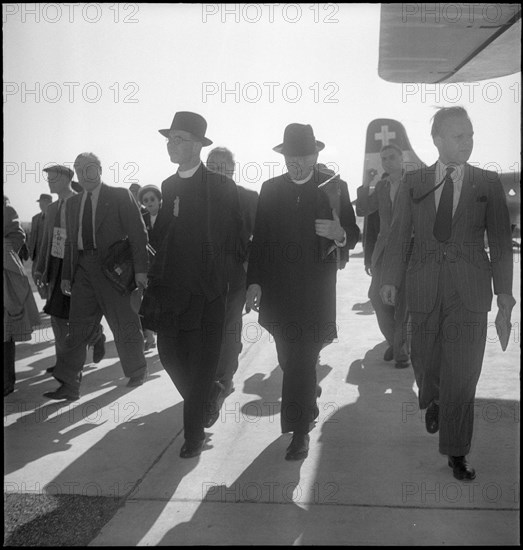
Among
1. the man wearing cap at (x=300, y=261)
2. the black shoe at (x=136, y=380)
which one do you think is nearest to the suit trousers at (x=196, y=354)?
the man wearing cap at (x=300, y=261)

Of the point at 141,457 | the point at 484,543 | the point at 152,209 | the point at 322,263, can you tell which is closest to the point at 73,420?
the point at 141,457

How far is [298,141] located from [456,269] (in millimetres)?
1181

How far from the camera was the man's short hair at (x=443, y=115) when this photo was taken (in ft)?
12.7

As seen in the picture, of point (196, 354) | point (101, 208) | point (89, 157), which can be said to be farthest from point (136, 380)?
point (89, 157)

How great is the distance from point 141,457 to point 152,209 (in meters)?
4.17

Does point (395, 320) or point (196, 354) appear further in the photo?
point (395, 320)

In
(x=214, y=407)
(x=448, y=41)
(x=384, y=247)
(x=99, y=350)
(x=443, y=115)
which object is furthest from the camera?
(x=99, y=350)

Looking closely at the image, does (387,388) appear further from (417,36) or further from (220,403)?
(417,36)

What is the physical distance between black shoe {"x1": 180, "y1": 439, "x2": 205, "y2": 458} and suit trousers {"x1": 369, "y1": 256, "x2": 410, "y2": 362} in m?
2.48

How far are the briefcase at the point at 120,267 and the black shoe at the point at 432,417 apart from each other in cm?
234

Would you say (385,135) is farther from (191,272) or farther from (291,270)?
(191,272)

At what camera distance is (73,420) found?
4.90m

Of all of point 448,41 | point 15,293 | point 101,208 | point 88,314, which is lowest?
point 88,314

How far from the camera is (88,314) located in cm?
553
